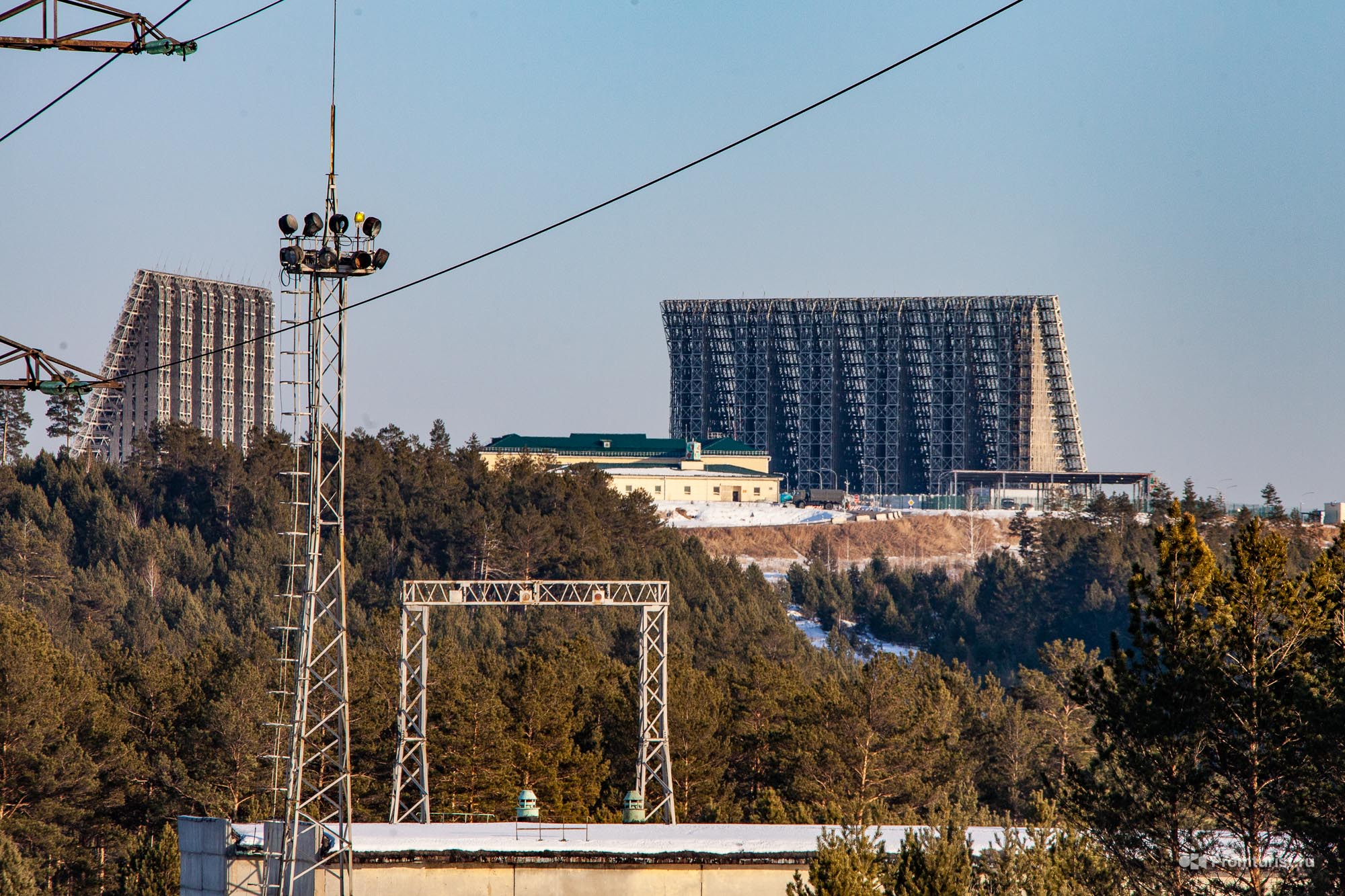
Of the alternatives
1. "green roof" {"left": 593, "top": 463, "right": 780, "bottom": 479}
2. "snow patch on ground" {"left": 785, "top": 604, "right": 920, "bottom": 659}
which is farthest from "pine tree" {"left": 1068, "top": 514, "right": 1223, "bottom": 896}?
"green roof" {"left": 593, "top": 463, "right": 780, "bottom": 479}

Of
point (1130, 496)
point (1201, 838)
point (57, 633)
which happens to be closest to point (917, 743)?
point (1201, 838)

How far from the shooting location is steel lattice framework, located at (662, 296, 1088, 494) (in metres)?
183

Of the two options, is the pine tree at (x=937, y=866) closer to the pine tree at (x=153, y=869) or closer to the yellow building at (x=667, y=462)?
the pine tree at (x=153, y=869)

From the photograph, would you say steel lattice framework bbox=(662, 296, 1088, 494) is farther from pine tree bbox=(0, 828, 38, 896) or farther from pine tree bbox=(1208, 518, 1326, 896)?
pine tree bbox=(1208, 518, 1326, 896)

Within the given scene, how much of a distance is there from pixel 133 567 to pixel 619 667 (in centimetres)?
5295

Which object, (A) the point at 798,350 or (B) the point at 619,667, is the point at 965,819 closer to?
(B) the point at 619,667

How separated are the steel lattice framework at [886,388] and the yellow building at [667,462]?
13.4 metres

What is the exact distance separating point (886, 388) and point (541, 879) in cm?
14951

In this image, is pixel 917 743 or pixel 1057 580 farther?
pixel 1057 580

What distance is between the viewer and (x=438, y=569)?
124 meters

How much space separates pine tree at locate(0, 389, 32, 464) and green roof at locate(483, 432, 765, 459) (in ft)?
136

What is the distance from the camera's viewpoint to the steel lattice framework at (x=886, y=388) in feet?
602

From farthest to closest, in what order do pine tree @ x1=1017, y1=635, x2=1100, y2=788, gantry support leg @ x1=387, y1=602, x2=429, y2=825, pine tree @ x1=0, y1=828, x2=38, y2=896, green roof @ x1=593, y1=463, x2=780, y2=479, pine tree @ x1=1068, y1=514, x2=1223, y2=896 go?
green roof @ x1=593, y1=463, x2=780, y2=479 < pine tree @ x1=1017, y1=635, x2=1100, y2=788 < gantry support leg @ x1=387, y1=602, x2=429, y2=825 < pine tree @ x1=0, y1=828, x2=38, y2=896 < pine tree @ x1=1068, y1=514, x2=1223, y2=896

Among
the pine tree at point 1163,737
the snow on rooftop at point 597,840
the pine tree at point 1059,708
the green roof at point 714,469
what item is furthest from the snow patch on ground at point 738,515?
the pine tree at point 1163,737
